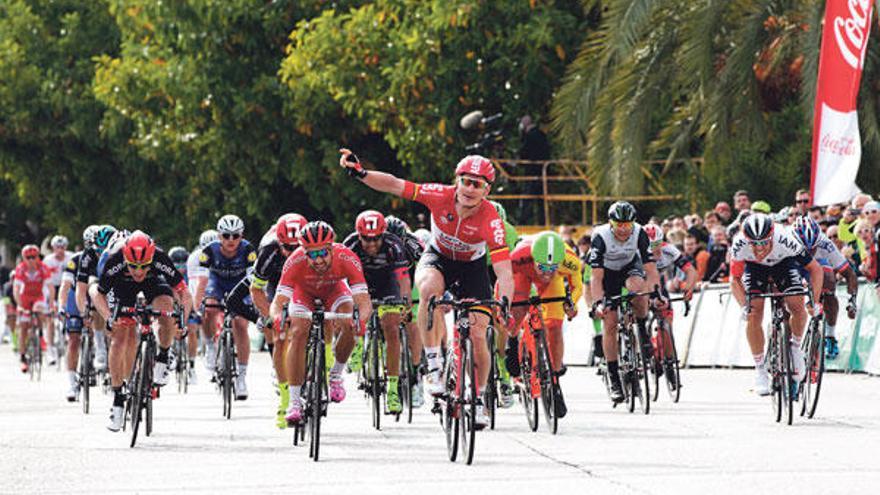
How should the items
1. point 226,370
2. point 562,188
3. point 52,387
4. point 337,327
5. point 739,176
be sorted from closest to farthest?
point 337,327 < point 226,370 < point 52,387 < point 739,176 < point 562,188

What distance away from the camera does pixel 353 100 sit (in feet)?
122

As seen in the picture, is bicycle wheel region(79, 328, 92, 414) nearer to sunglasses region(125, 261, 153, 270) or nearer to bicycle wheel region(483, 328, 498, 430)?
sunglasses region(125, 261, 153, 270)

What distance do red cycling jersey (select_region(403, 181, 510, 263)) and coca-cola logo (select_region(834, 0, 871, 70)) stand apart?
802 centimetres

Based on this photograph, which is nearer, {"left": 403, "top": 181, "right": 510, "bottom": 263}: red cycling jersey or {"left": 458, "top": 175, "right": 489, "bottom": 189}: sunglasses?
{"left": 458, "top": 175, "right": 489, "bottom": 189}: sunglasses

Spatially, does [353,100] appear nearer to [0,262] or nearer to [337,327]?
[337,327]

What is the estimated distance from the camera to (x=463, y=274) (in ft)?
45.5

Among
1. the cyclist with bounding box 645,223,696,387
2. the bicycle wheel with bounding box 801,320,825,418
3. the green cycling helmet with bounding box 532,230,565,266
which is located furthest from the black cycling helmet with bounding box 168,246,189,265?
the bicycle wheel with bounding box 801,320,825,418

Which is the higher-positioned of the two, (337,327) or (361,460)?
(337,327)

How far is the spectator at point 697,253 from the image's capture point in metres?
25.1

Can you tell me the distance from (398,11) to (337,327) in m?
21.1

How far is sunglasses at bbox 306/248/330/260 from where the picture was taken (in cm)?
1393

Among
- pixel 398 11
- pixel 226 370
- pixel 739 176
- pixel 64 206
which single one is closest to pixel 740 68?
pixel 739 176

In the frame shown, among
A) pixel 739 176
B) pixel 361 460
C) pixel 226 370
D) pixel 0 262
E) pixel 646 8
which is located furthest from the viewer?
pixel 0 262

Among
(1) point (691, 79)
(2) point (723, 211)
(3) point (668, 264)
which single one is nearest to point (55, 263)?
(2) point (723, 211)
